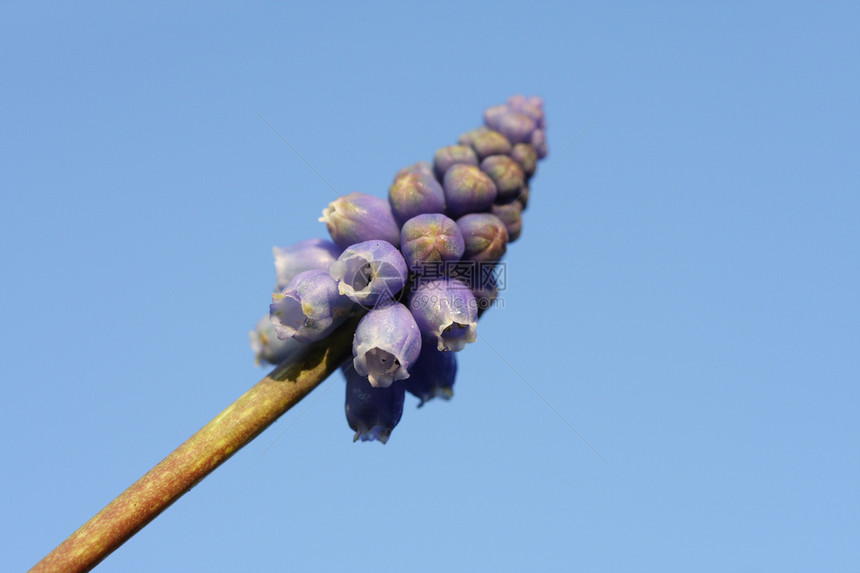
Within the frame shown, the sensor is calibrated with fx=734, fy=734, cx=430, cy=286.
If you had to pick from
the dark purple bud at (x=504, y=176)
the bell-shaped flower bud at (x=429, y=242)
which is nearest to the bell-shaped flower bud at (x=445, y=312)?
the bell-shaped flower bud at (x=429, y=242)

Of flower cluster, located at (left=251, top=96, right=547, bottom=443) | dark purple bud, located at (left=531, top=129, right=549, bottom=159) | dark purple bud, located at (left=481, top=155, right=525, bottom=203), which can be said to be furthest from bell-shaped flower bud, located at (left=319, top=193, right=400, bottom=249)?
dark purple bud, located at (left=531, top=129, right=549, bottom=159)

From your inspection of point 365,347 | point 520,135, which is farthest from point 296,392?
point 520,135

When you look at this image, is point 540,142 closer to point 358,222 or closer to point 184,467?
point 358,222

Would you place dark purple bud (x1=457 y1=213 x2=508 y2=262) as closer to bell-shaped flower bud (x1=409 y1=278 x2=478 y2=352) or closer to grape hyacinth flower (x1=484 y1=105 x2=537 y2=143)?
bell-shaped flower bud (x1=409 y1=278 x2=478 y2=352)

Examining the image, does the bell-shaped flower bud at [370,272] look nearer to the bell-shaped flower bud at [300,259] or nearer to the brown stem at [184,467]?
the bell-shaped flower bud at [300,259]

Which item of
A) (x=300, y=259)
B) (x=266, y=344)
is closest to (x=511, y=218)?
(x=300, y=259)

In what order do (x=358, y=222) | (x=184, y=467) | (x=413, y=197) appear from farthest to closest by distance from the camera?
1. (x=413, y=197)
2. (x=358, y=222)
3. (x=184, y=467)

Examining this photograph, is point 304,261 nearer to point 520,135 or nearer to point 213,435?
point 213,435
